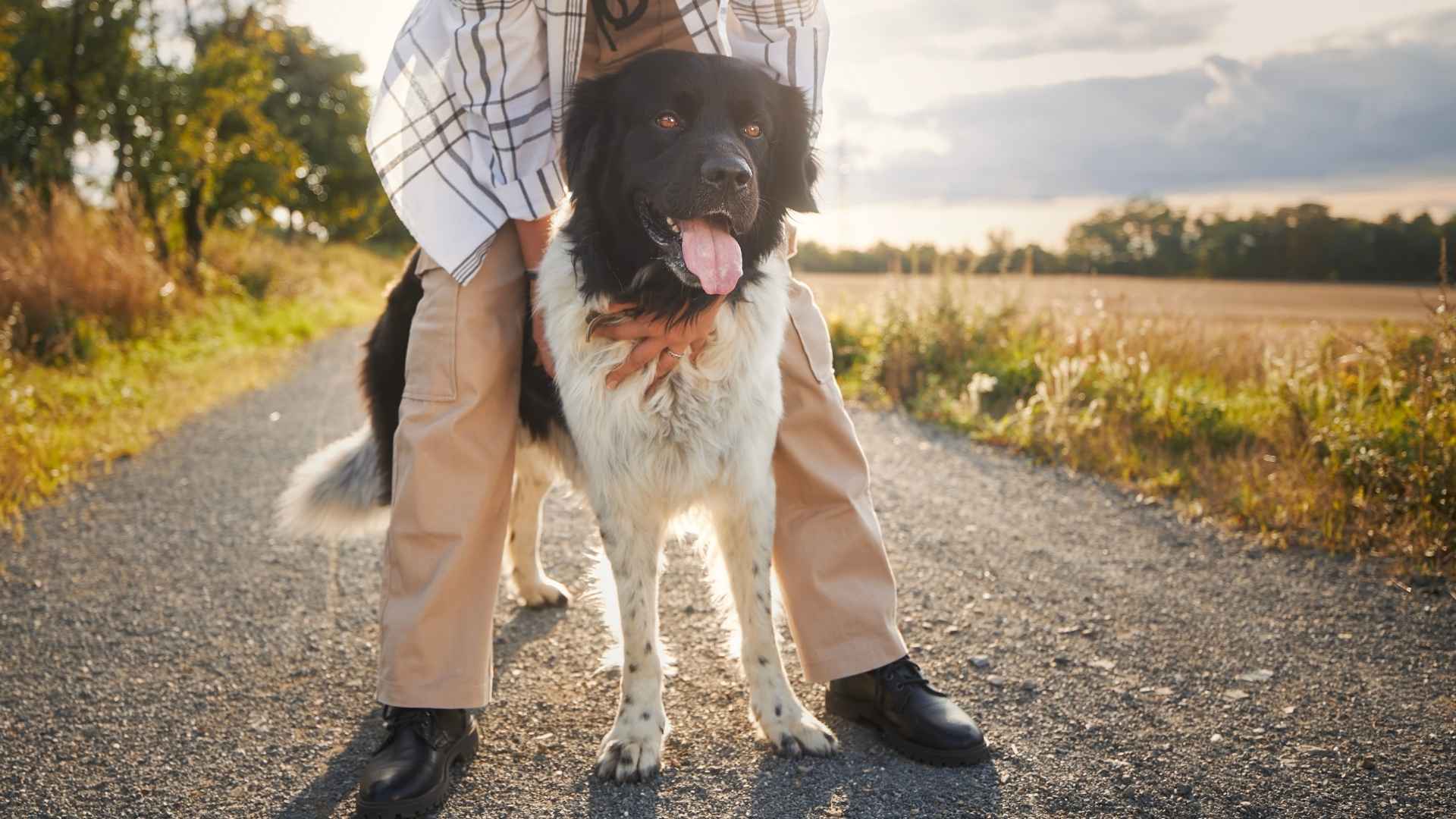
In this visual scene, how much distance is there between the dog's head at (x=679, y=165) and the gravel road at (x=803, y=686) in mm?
1259

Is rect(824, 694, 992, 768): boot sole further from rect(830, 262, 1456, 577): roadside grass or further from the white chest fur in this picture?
rect(830, 262, 1456, 577): roadside grass

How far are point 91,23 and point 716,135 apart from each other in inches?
461

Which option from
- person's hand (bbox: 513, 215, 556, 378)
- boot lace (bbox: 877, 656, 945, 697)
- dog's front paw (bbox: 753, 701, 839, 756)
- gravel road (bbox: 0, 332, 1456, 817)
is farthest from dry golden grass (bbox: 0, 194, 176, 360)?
boot lace (bbox: 877, 656, 945, 697)

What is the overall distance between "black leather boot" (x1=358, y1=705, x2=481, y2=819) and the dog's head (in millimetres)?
1201

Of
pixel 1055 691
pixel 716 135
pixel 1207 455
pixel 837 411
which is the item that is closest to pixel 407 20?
pixel 716 135

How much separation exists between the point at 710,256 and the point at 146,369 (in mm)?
6990

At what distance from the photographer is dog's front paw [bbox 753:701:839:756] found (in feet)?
8.04

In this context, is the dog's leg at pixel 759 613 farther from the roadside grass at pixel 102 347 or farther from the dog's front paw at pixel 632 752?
the roadside grass at pixel 102 347

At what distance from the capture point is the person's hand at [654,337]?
247 cm

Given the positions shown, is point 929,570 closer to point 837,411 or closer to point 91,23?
point 837,411

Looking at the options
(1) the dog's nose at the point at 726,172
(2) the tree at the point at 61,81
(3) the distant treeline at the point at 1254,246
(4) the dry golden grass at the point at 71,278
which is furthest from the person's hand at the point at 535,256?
(3) the distant treeline at the point at 1254,246

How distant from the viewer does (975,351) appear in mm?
7133

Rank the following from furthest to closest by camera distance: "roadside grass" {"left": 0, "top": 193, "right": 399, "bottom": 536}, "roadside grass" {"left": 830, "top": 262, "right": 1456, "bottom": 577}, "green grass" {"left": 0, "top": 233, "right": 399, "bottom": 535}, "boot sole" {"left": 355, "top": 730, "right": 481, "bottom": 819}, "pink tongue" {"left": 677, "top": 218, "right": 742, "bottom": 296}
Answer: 1. "roadside grass" {"left": 0, "top": 193, "right": 399, "bottom": 536}
2. "green grass" {"left": 0, "top": 233, "right": 399, "bottom": 535}
3. "roadside grass" {"left": 830, "top": 262, "right": 1456, "bottom": 577}
4. "pink tongue" {"left": 677, "top": 218, "right": 742, "bottom": 296}
5. "boot sole" {"left": 355, "top": 730, "right": 481, "bottom": 819}

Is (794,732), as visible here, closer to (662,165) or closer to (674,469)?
(674,469)
